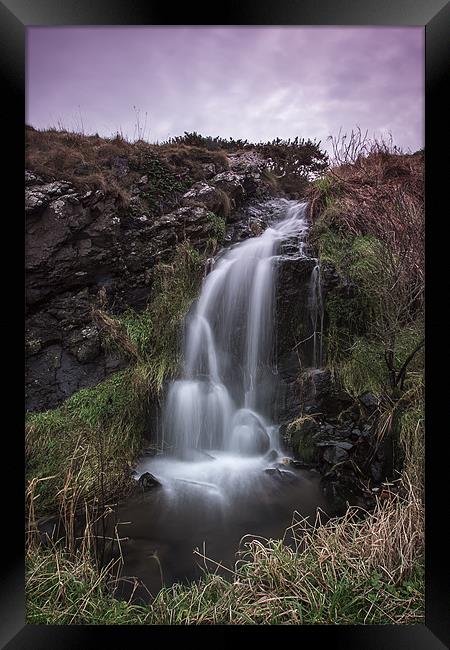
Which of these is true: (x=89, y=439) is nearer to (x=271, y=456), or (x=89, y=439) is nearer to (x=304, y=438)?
(x=271, y=456)

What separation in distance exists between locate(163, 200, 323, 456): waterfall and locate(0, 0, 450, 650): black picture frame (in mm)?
778

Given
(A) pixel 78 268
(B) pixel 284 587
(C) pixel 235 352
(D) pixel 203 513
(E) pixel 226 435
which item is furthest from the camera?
(A) pixel 78 268

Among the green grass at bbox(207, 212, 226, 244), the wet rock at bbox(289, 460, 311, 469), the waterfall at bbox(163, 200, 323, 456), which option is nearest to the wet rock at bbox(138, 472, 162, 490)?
the waterfall at bbox(163, 200, 323, 456)

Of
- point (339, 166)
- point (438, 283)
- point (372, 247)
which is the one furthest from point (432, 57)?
point (438, 283)

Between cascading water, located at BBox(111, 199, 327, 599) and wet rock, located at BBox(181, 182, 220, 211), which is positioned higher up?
wet rock, located at BBox(181, 182, 220, 211)

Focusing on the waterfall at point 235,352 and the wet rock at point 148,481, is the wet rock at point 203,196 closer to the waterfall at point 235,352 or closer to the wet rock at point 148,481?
the waterfall at point 235,352

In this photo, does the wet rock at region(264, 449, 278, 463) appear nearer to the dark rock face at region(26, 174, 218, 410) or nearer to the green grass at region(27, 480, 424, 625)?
the green grass at region(27, 480, 424, 625)

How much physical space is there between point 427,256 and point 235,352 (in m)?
1.20

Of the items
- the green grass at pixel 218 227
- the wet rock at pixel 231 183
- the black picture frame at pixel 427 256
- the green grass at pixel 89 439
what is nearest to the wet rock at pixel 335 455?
the black picture frame at pixel 427 256

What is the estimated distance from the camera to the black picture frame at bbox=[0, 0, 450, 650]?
150 cm

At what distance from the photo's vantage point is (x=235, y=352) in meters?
2.12

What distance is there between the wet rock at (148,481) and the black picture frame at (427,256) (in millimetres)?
603

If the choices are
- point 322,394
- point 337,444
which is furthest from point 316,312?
point 337,444

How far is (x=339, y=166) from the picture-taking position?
1.94m
